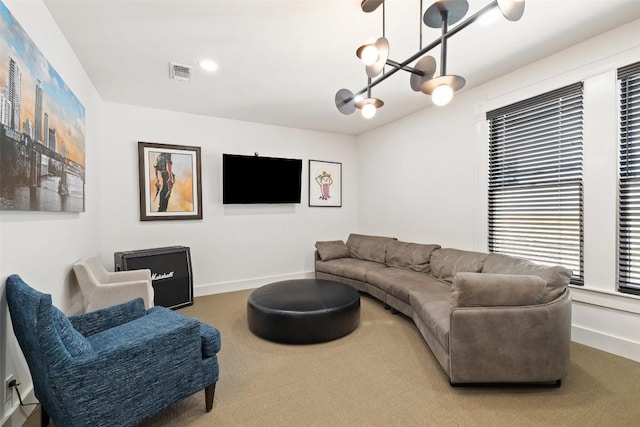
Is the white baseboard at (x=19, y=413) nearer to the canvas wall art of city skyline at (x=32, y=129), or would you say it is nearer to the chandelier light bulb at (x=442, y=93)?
the canvas wall art of city skyline at (x=32, y=129)

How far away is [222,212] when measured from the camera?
4.47m

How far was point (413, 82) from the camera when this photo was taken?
2.26 metres

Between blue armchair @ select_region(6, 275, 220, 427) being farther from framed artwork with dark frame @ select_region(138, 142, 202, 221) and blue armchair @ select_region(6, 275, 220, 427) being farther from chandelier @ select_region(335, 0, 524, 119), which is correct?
framed artwork with dark frame @ select_region(138, 142, 202, 221)

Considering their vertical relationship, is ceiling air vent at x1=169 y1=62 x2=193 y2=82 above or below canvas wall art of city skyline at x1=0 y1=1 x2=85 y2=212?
above

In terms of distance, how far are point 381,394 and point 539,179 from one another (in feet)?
8.63

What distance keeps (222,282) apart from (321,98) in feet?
10.2

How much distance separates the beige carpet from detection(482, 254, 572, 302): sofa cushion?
690mm

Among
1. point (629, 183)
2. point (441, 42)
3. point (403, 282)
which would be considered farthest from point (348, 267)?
point (441, 42)

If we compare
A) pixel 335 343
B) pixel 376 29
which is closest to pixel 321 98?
pixel 376 29

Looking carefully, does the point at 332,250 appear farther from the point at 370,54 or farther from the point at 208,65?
the point at 370,54

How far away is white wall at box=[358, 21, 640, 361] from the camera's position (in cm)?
244

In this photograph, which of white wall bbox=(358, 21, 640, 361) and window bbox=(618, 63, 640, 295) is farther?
white wall bbox=(358, 21, 640, 361)

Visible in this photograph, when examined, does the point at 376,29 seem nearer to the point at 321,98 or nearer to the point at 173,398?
the point at 321,98


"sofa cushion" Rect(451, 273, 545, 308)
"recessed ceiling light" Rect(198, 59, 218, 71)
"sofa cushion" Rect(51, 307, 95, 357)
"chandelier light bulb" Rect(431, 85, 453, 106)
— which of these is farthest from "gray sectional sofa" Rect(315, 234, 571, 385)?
"recessed ceiling light" Rect(198, 59, 218, 71)
